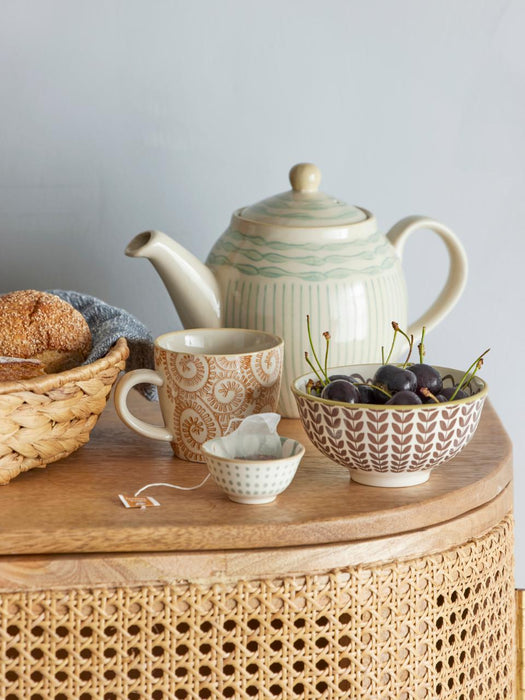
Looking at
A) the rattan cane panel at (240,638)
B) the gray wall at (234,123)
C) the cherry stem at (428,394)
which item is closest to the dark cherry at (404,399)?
the cherry stem at (428,394)

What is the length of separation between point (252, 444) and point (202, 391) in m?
0.07

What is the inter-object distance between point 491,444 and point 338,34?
1.89 feet

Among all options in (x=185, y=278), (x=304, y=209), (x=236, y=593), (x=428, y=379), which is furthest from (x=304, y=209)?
(x=236, y=593)

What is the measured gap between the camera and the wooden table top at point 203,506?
60cm

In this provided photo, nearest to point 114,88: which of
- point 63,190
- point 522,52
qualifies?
point 63,190

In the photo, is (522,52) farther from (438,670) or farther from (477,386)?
(438,670)

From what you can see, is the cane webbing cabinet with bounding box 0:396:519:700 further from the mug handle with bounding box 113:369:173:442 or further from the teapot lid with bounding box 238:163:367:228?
the teapot lid with bounding box 238:163:367:228

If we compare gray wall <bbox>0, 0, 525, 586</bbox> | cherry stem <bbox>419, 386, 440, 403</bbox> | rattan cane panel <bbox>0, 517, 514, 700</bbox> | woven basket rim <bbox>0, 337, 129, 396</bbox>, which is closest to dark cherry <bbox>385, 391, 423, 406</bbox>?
cherry stem <bbox>419, 386, 440, 403</bbox>

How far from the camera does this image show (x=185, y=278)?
83cm

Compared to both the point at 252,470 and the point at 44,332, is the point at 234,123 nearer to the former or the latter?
the point at 44,332

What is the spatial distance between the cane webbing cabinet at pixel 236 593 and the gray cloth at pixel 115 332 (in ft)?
0.48

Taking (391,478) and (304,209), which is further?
(304,209)

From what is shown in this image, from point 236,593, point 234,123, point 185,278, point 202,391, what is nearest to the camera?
point 236,593

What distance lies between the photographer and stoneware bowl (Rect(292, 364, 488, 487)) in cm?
63
